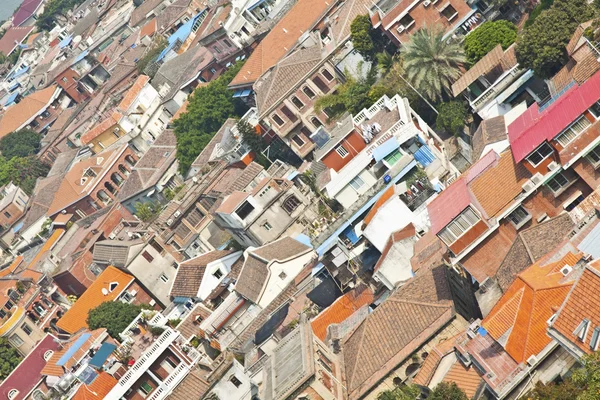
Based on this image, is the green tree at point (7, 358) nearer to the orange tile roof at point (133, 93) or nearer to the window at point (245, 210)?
the window at point (245, 210)

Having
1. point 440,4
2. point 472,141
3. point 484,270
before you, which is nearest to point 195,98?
point 440,4

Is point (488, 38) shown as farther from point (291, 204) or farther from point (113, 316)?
point (113, 316)

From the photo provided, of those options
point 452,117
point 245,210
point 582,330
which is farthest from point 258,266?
point 582,330

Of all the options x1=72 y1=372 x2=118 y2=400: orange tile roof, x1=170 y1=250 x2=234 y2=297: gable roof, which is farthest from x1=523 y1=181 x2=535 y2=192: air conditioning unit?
x1=170 y1=250 x2=234 y2=297: gable roof

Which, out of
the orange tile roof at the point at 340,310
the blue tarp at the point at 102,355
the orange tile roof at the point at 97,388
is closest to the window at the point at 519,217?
the orange tile roof at the point at 340,310

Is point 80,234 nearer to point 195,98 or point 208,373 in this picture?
point 195,98

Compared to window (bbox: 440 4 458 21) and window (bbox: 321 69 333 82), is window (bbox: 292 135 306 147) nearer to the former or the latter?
window (bbox: 321 69 333 82)
